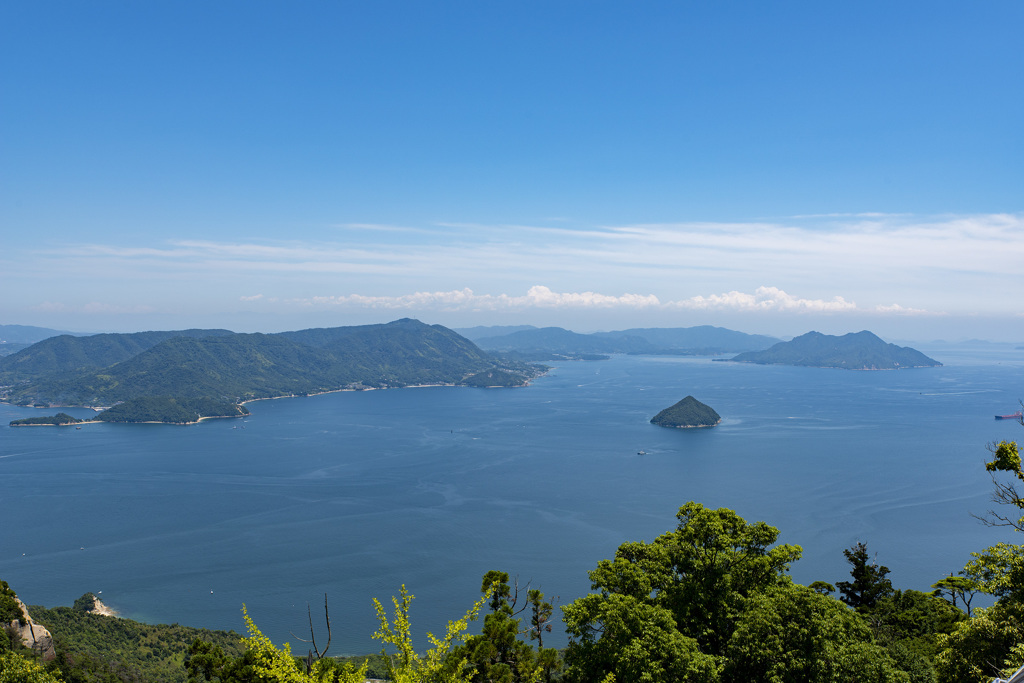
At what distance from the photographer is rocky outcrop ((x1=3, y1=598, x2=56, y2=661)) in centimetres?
2397

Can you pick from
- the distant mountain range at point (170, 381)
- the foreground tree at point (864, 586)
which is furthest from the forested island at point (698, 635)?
the distant mountain range at point (170, 381)

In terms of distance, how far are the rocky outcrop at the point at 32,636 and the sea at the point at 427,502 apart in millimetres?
13236

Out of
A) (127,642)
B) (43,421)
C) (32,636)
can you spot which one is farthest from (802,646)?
(43,421)

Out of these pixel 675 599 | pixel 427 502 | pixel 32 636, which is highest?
pixel 675 599

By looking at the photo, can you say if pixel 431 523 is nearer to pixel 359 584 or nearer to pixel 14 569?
pixel 359 584

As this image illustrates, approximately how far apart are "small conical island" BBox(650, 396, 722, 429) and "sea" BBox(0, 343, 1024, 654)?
139 inches

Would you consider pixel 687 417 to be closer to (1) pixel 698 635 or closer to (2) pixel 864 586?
(2) pixel 864 586

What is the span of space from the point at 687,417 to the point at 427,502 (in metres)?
60.1

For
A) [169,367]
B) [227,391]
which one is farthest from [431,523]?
[169,367]

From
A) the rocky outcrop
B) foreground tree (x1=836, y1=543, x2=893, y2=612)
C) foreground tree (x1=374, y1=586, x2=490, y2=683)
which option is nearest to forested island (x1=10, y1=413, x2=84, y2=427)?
the rocky outcrop

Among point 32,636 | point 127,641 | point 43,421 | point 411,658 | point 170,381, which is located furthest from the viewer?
point 170,381

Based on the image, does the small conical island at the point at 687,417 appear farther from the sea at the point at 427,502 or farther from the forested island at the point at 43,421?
the forested island at the point at 43,421

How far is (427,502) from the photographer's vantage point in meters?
62.7

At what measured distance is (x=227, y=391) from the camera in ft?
520
